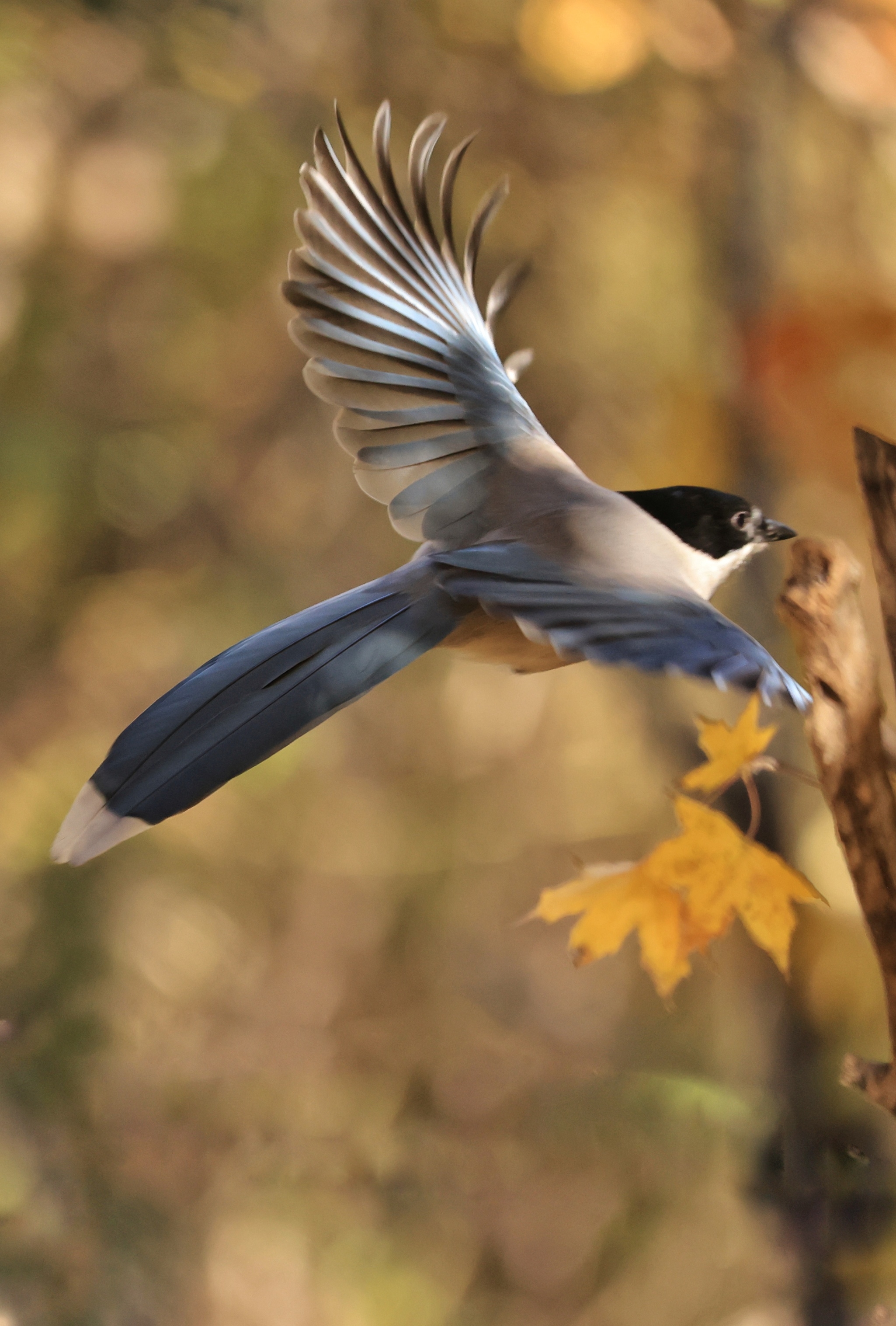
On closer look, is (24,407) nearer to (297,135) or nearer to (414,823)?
(297,135)

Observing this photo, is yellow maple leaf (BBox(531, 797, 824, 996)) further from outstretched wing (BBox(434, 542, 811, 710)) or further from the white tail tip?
the white tail tip

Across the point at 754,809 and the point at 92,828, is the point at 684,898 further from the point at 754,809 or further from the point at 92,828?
the point at 92,828

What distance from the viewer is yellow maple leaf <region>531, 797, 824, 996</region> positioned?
81 cm

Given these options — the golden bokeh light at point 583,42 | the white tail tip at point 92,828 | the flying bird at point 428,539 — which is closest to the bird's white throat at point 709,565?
Answer: the flying bird at point 428,539

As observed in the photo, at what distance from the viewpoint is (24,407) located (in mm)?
821

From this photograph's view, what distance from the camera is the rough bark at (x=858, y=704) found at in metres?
0.61

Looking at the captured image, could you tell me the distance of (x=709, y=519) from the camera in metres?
0.68

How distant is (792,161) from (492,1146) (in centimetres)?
87

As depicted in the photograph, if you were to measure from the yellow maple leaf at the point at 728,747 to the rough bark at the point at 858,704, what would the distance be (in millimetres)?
118

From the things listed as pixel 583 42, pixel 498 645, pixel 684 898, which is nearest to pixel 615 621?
pixel 498 645

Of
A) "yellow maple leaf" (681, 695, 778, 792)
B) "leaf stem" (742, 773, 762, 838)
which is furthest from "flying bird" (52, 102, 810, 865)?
"leaf stem" (742, 773, 762, 838)

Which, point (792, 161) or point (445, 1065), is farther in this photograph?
point (792, 161)

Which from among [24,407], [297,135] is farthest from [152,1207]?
[297,135]

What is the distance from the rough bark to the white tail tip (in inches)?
14.1
